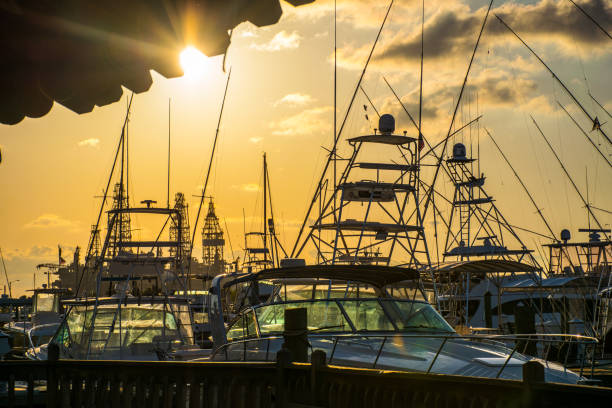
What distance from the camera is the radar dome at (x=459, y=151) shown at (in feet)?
125

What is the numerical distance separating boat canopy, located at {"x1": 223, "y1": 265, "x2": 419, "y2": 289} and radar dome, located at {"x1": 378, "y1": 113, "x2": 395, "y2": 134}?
31.9 ft

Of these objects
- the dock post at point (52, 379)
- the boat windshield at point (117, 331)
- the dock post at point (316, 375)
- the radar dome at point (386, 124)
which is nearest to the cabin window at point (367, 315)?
the dock post at point (52, 379)

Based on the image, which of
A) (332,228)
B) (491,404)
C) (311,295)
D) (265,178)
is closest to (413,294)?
(311,295)

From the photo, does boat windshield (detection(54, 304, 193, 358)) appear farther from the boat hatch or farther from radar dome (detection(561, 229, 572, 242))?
radar dome (detection(561, 229, 572, 242))

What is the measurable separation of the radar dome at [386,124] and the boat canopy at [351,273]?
9711 millimetres

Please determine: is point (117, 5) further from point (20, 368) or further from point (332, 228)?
point (332, 228)

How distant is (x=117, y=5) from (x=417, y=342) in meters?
8.22

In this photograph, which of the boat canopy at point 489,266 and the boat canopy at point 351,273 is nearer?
the boat canopy at point 351,273

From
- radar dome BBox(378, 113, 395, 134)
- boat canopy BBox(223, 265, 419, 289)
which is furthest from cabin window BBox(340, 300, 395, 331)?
radar dome BBox(378, 113, 395, 134)

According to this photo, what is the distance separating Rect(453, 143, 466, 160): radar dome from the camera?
38.2 m

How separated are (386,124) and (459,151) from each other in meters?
15.8

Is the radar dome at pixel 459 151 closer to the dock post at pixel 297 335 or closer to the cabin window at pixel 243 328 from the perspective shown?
the cabin window at pixel 243 328

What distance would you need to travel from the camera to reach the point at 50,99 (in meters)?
5.29

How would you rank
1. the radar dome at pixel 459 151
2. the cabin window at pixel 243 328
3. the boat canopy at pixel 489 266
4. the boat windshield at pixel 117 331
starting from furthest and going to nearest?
the radar dome at pixel 459 151 < the boat canopy at pixel 489 266 < the boat windshield at pixel 117 331 < the cabin window at pixel 243 328
